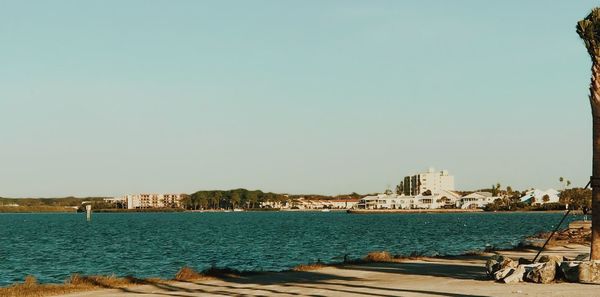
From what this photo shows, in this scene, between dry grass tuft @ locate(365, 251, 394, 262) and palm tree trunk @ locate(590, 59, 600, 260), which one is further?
dry grass tuft @ locate(365, 251, 394, 262)

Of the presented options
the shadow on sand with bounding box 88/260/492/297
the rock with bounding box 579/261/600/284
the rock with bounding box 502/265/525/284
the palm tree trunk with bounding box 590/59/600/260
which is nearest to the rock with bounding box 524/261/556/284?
the rock with bounding box 502/265/525/284

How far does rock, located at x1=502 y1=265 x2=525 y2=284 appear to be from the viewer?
2302 cm

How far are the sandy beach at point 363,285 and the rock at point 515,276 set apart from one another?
0.96 feet

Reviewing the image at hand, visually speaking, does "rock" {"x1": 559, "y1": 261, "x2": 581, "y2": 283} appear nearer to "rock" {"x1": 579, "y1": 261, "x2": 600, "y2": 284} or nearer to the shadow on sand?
"rock" {"x1": 579, "y1": 261, "x2": 600, "y2": 284}

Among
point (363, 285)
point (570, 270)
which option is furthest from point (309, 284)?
point (570, 270)

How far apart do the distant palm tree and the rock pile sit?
7.41 feet

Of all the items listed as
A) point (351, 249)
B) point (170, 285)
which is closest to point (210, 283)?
point (170, 285)

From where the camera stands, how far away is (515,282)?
23016 millimetres

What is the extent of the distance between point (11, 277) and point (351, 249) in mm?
28863

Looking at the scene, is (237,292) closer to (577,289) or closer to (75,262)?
(577,289)

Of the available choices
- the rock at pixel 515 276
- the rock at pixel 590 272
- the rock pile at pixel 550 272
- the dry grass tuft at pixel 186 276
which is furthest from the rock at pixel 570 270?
the dry grass tuft at pixel 186 276

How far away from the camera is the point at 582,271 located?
73.8 ft

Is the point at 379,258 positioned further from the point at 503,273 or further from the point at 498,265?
the point at 503,273

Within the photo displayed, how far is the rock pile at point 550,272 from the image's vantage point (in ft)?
73.4
